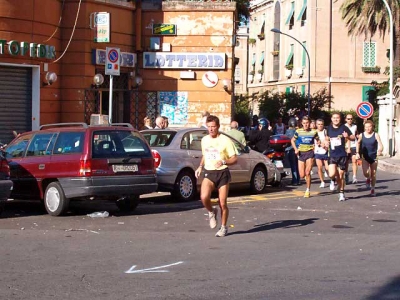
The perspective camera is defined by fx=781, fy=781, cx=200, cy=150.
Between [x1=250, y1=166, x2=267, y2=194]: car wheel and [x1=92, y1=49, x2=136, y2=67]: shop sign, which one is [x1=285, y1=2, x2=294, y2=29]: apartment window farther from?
[x1=250, y1=166, x2=267, y2=194]: car wheel

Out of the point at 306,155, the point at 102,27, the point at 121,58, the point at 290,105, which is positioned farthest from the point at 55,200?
the point at 290,105

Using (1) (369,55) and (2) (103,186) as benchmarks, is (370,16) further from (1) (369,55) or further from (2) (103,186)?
(2) (103,186)

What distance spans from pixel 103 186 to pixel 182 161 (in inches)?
118

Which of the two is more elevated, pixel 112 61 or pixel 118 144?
pixel 112 61

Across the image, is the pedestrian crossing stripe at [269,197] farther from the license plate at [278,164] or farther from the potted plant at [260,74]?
the potted plant at [260,74]

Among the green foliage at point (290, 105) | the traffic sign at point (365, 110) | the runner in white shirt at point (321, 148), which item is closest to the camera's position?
the runner in white shirt at point (321, 148)

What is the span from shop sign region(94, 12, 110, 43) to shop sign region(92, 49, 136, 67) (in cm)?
79

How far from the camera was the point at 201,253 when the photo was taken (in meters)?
9.96

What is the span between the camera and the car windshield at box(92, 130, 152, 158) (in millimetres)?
13484

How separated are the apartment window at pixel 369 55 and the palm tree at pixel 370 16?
410 inches

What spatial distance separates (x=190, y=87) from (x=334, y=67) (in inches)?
1262

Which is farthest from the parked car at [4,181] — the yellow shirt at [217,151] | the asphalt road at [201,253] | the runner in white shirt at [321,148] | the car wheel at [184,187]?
the runner in white shirt at [321,148]

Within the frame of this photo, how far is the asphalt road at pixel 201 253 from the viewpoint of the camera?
780 centimetres

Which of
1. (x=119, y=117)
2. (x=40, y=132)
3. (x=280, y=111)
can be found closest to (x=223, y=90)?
(x=119, y=117)
